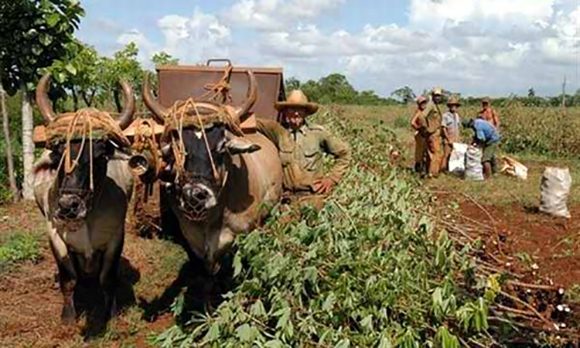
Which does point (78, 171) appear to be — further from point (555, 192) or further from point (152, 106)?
point (555, 192)

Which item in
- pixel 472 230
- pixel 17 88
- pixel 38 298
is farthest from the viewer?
pixel 17 88

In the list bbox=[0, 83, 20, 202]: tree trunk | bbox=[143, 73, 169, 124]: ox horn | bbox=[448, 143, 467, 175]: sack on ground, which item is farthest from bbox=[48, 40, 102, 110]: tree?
bbox=[448, 143, 467, 175]: sack on ground

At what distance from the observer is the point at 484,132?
12203mm

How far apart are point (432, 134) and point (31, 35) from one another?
22.1ft

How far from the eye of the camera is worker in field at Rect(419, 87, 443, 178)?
12273mm

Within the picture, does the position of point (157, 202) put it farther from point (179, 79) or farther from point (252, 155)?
point (252, 155)

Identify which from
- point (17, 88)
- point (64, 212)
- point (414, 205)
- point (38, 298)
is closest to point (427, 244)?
point (414, 205)

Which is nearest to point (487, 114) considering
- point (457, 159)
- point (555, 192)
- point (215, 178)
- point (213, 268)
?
point (457, 159)

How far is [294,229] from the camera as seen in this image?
4008 millimetres

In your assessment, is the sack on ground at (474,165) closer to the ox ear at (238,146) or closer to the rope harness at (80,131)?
the ox ear at (238,146)

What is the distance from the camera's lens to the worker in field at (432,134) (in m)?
12.3

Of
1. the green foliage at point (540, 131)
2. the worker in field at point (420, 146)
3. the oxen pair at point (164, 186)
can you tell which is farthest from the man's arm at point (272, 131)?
the green foliage at point (540, 131)

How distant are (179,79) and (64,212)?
2924mm

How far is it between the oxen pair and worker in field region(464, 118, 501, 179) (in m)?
7.34
